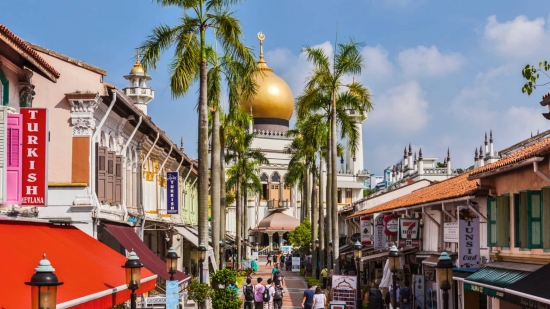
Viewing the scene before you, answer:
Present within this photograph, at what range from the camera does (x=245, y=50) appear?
103 feet

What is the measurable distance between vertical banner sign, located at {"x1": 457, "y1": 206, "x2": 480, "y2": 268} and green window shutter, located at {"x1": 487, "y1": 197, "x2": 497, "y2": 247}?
0.80m

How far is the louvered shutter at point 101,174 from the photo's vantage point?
26.4 meters

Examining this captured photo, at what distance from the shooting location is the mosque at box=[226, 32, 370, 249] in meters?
112

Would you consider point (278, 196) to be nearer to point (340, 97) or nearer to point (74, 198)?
point (340, 97)

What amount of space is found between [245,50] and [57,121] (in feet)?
27.4

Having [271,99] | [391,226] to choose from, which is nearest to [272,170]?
[271,99]

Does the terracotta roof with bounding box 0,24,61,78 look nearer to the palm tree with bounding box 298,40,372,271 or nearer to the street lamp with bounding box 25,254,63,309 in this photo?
the street lamp with bounding box 25,254,63,309

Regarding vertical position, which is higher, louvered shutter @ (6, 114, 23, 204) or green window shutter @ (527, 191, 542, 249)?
louvered shutter @ (6, 114, 23, 204)

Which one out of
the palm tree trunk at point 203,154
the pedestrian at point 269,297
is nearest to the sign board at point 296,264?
the pedestrian at point 269,297

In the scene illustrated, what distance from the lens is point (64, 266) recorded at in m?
15.4

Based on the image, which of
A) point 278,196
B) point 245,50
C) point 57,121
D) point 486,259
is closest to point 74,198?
point 57,121

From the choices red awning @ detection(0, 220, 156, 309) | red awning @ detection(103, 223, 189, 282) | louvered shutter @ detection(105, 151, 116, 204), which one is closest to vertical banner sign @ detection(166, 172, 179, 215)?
red awning @ detection(103, 223, 189, 282)

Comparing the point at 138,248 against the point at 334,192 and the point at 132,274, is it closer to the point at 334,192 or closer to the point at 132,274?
the point at 132,274

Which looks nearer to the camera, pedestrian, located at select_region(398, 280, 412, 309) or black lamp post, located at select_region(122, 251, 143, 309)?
black lamp post, located at select_region(122, 251, 143, 309)
